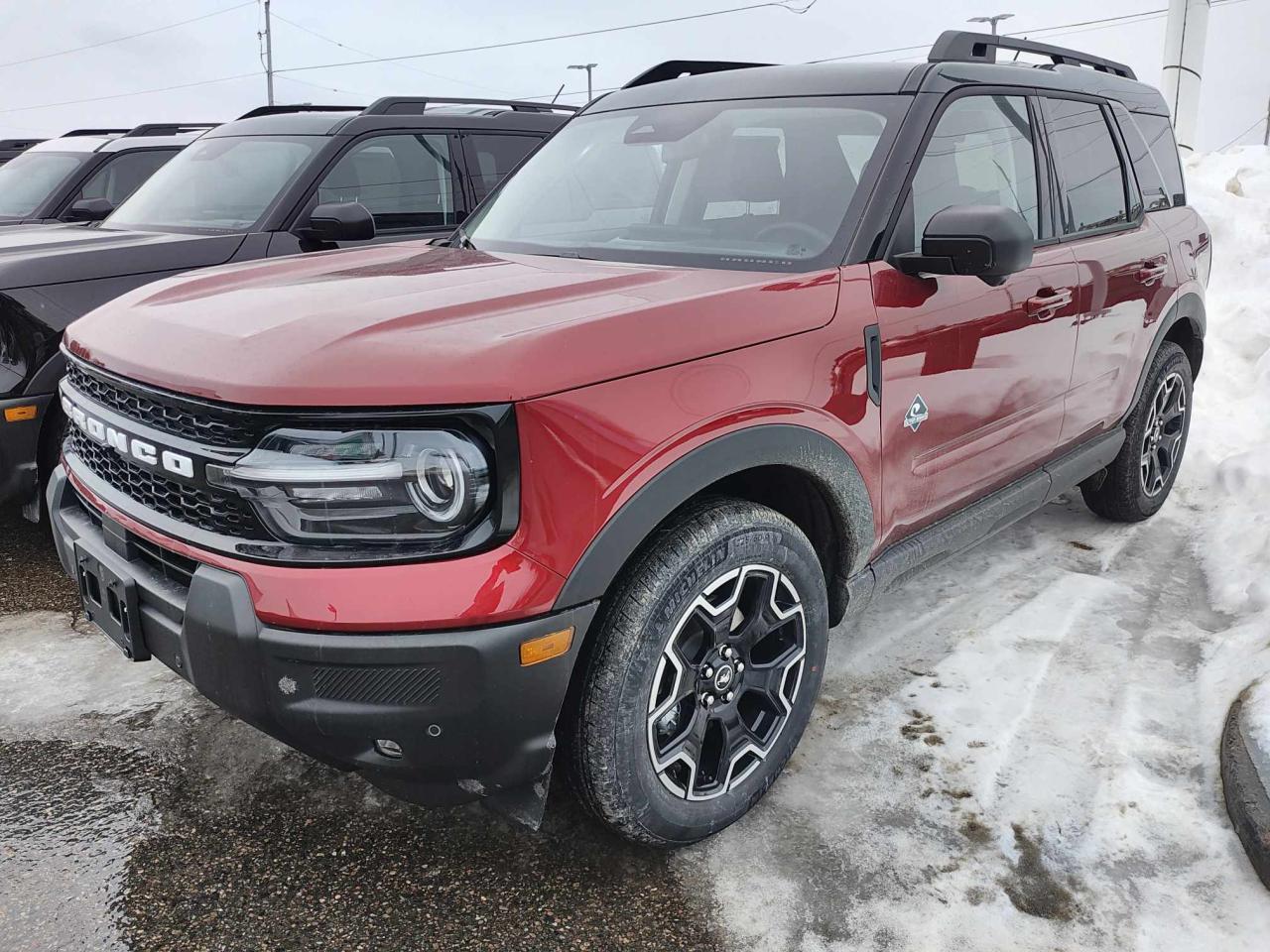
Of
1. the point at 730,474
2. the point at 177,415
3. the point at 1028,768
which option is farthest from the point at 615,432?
the point at 1028,768

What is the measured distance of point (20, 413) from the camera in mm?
3764

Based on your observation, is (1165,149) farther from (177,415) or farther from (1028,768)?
(177,415)

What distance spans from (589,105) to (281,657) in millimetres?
2553

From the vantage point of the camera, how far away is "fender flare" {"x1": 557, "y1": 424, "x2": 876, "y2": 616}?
6.42ft

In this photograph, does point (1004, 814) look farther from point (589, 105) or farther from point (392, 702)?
point (589, 105)

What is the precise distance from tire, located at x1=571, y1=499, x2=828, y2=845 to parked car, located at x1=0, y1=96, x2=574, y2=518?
2.72 m

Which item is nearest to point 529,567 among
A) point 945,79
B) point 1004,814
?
point 1004,814

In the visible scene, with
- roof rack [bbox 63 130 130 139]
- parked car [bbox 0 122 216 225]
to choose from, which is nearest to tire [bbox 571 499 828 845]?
parked car [bbox 0 122 216 225]

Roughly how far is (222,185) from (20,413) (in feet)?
6.52

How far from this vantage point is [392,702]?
6.12 ft

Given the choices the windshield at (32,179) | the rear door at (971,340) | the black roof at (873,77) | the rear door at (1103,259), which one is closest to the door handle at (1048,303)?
the rear door at (971,340)

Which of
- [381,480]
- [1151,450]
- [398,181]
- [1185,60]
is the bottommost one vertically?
[1151,450]

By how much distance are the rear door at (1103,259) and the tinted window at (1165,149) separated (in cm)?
27

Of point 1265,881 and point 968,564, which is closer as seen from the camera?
point 1265,881
